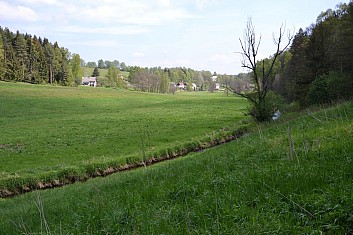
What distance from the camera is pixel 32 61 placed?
106000 mm

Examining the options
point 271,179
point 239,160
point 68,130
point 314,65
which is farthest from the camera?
point 314,65

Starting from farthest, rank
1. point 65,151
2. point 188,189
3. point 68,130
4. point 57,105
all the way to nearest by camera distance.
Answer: point 57,105
point 68,130
point 65,151
point 188,189

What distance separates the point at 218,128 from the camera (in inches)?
1464

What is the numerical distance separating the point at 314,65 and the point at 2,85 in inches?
3060

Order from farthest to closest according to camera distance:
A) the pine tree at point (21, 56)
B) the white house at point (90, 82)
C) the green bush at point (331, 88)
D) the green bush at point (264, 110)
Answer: the white house at point (90, 82)
the pine tree at point (21, 56)
the green bush at point (331, 88)
the green bush at point (264, 110)

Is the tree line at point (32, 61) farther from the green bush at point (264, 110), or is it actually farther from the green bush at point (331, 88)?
the green bush at point (331, 88)

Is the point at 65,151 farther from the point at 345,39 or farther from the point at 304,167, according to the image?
the point at 345,39

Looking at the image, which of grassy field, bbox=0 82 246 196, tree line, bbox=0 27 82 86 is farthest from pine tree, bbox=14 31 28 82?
grassy field, bbox=0 82 246 196

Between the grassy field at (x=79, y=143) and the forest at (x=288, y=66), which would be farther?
the forest at (x=288, y=66)

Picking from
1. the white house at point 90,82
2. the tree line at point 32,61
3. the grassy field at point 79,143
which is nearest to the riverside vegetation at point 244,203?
the grassy field at point 79,143

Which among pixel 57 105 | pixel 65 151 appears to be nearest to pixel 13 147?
pixel 65 151

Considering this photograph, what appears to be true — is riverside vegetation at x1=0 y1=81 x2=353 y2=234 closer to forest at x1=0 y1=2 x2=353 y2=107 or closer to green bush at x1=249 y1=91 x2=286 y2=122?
green bush at x1=249 y1=91 x2=286 y2=122

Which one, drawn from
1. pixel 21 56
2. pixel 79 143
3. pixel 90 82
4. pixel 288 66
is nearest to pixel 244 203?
pixel 79 143

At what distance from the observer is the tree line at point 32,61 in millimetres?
97125
